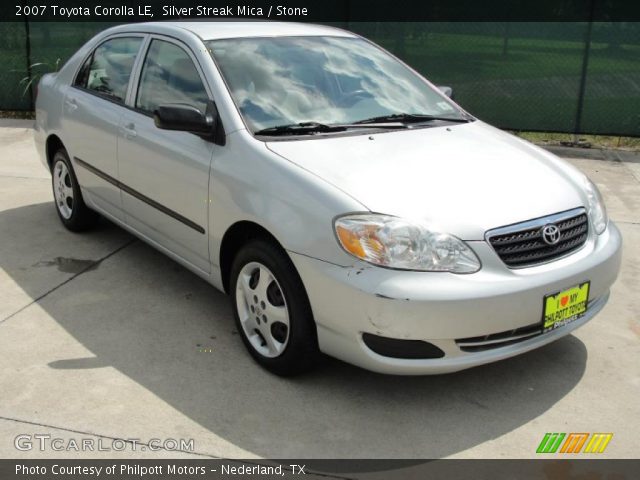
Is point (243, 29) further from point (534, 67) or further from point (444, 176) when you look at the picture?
point (534, 67)

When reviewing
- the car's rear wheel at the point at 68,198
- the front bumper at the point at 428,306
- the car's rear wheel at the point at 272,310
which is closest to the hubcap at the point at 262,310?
the car's rear wheel at the point at 272,310

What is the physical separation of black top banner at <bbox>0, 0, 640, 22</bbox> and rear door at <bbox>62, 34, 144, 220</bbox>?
→ 2.64 metres

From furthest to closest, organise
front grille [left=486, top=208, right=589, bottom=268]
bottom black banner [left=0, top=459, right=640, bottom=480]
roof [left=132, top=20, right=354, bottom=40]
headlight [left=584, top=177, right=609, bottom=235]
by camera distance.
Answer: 1. roof [left=132, top=20, right=354, bottom=40]
2. headlight [left=584, top=177, right=609, bottom=235]
3. front grille [left=486, top=208, right=589, bottom=268]
4. bottom black banner [left=0, top=459, right=640, bottom=480]

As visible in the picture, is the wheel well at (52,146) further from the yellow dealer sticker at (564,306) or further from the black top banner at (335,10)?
the yellow dealer sticker at (564,306)

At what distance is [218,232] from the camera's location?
3.74 m

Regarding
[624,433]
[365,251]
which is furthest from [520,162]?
[624,433]

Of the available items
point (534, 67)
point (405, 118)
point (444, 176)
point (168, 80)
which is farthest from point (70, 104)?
point (534, 67)

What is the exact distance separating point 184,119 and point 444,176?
132 cm

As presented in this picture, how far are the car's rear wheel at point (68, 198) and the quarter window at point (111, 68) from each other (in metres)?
0.64

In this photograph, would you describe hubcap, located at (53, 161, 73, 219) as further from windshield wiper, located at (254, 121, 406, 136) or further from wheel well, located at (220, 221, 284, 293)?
windshield wiper, located at (254, 121, 406, 136)

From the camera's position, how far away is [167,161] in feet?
13.4

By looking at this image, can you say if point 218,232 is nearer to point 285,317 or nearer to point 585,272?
point 285,317

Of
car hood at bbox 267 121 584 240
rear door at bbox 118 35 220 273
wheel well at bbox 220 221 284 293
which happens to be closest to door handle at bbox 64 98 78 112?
rear door at bbox 118 35 220 273

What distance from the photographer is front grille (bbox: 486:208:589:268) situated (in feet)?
10.3
